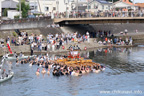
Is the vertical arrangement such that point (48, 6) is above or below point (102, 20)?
above

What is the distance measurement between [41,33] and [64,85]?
34893 mm

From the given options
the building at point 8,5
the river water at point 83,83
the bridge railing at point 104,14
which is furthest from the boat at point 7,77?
the building at point 8,5

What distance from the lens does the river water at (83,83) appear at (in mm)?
41875

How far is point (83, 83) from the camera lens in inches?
1800

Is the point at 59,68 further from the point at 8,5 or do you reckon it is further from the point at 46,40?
the point at 8,5

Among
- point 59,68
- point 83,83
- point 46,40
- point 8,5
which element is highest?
point 8,5

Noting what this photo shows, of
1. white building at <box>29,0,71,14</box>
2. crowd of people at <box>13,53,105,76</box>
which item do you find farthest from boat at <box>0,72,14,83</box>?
white building at <box>29,0,71,14</box>

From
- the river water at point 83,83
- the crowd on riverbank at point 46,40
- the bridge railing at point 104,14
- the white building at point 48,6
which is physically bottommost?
the river water at point 83,83

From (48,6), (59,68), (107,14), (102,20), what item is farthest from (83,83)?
(48,6)

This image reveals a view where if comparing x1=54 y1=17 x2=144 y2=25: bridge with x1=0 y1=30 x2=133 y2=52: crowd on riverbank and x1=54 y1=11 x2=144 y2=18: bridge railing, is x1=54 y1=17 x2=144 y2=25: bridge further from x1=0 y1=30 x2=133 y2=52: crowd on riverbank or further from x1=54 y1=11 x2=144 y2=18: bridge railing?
x1=0 y1=30 x2=133 y2=52: crowd on riverbank

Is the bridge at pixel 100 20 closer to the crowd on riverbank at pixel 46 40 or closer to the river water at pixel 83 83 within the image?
the crowd on riverbank at pixel 46 40

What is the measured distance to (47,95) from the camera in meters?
40.9

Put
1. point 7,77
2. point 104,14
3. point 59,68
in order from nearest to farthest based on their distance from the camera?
1. point 7,77
2. point 59,68
3. point 104,14

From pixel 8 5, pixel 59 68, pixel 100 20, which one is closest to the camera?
pixel 59 68
